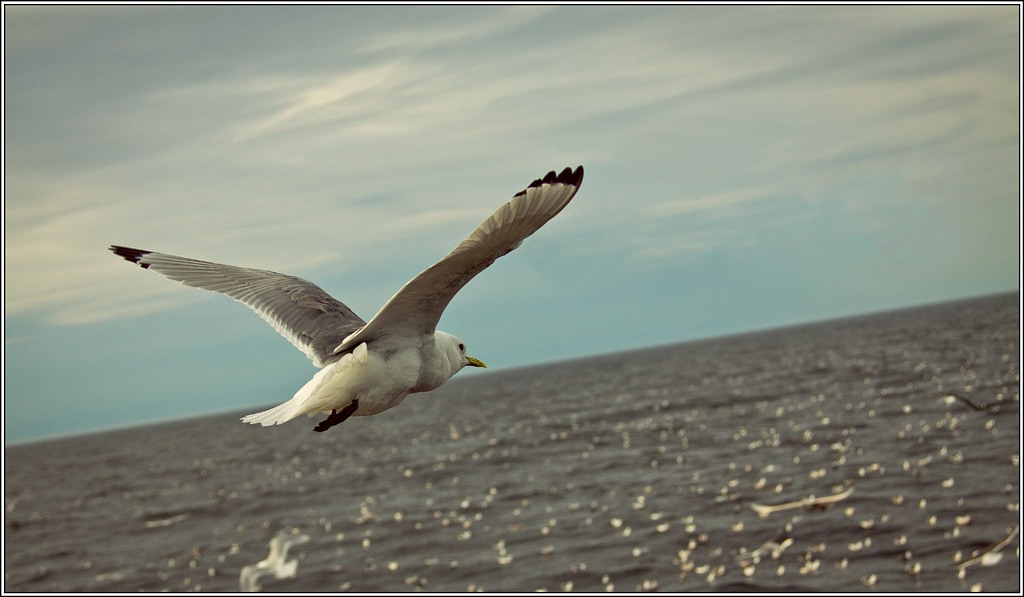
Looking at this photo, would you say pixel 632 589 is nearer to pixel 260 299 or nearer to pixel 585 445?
pixel 260 299

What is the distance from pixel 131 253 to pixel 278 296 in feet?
3.72

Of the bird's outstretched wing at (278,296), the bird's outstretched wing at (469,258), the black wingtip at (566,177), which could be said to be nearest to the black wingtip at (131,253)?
the bird's outstretched wing at (278,296)

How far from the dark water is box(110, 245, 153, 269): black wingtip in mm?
14342

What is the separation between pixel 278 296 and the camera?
7.91 metres

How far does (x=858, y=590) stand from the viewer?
19.8m

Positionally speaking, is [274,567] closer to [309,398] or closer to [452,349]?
[452,349]

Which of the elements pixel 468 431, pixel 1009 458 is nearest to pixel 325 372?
pixel 1009 458

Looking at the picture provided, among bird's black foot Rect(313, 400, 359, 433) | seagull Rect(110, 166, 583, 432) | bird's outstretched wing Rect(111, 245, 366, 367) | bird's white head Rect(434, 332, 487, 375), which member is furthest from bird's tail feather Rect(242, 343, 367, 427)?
bird's outstretched wing Rect(111, 245, 366, 367)

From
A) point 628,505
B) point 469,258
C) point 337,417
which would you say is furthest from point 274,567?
point 469,258

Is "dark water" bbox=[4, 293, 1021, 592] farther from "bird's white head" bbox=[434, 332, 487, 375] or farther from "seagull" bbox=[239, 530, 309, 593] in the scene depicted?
"bird's white head" bbox=[434, 332, 487, 375]

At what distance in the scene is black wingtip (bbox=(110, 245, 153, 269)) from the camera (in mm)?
7538

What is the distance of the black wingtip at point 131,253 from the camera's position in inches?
297

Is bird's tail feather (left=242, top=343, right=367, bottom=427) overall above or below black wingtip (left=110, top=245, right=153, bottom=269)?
below

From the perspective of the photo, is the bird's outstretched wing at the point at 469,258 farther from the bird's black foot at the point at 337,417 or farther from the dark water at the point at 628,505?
the dark water at the point at 628,505
